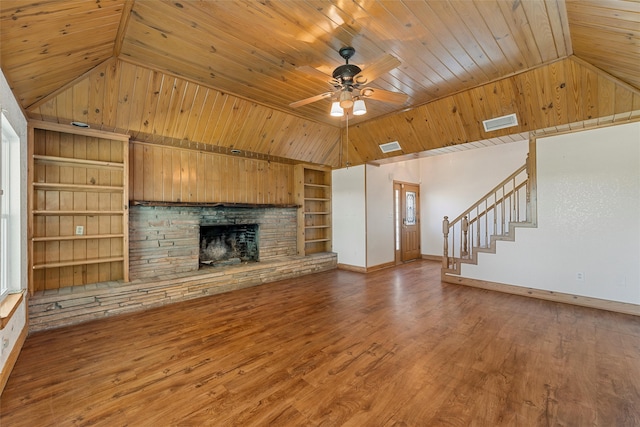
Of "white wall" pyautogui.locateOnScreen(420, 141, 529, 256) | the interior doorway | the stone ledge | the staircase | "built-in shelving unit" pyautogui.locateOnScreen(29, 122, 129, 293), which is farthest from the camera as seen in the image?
the interior doorway

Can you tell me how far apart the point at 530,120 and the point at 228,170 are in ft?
15.8

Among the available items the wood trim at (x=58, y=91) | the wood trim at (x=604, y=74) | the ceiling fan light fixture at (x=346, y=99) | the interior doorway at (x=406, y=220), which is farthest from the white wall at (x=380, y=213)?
the wood trim at (x=58, y=91)

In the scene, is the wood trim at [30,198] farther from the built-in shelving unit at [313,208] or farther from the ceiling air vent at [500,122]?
the ceiling air vent at [500,122]

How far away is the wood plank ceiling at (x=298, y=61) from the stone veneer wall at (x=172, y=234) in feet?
3.80

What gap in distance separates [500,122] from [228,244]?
5054mm

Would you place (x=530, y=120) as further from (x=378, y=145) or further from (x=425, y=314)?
(x=425, y=314)

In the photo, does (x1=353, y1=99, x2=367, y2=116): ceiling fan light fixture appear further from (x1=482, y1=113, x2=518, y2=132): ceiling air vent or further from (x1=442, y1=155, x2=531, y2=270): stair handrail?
(x1=442, y1=155, x2=531, y2=270): stair handrail

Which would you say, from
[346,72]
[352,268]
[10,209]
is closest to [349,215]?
[352,268]

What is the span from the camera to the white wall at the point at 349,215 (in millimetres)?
6121

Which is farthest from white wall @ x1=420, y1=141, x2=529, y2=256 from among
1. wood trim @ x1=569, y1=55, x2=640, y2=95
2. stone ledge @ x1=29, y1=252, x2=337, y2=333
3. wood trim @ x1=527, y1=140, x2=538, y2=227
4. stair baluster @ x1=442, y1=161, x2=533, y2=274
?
stone ledge @ x1=29, y1=252, x2=337, y2=333

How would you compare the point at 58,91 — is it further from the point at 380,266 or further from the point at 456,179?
the point at 456,179

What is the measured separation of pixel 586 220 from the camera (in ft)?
12.7

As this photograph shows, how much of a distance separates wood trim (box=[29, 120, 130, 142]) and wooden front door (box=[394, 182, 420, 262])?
5687mm

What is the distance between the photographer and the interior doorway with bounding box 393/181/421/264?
277 inches
